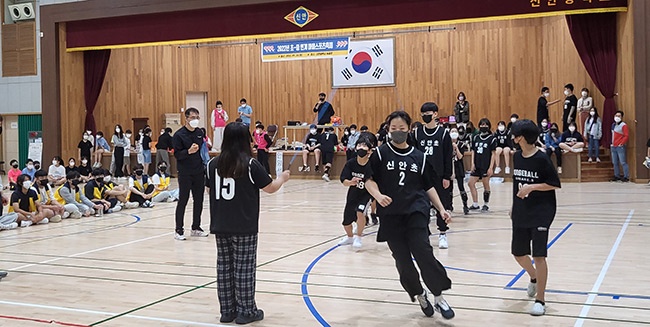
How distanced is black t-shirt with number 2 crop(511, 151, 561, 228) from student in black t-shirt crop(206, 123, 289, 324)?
1.96 metres

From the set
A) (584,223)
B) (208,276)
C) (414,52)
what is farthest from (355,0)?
(208,276)

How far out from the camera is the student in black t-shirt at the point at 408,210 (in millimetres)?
5199

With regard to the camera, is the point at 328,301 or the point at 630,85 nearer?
the point at 328,301

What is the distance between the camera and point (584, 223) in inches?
419

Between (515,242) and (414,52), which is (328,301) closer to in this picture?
(515,242)

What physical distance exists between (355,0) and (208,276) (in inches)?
531

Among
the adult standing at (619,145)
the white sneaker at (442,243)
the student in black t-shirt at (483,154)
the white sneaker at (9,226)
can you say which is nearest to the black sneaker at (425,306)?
the white sneaker at (442,243)

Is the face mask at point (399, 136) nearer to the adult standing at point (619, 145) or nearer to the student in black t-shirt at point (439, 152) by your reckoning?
the student in black t-shirt at point (439, 152)

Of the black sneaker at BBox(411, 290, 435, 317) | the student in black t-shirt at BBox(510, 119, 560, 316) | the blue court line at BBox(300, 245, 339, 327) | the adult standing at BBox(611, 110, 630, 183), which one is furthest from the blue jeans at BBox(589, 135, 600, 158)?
the black sneaker at BBox(411, 290, 435, 317)

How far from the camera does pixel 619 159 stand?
59.3 feet

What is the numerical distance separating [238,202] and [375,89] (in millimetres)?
20917

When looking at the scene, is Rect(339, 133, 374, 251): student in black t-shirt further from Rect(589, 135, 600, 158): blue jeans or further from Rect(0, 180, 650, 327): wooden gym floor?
Rect(589, 135, 600, 158): blue jeans

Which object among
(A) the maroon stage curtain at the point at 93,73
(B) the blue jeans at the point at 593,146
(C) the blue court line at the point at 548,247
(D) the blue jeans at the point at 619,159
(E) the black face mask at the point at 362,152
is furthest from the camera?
(A) the maroon stage curtain at the point at 93,73

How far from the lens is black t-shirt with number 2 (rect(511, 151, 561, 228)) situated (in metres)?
5.37
